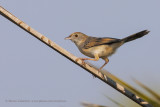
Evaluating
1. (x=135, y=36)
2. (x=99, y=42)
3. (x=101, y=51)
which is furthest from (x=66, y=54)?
(x=99, y=42)

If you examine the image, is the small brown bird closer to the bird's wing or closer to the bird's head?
the bird's wing

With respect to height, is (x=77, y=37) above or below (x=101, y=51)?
above

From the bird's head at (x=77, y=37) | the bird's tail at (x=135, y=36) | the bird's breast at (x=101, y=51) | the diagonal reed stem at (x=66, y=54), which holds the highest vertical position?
the bird's head at (x=77, y=37)

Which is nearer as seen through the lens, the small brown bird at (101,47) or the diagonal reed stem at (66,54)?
the diagonal reed stem at (66,54)

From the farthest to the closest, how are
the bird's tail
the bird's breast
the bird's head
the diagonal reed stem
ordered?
the bird's head < the bird's breast < the bird's tail < the diagonal reed stem

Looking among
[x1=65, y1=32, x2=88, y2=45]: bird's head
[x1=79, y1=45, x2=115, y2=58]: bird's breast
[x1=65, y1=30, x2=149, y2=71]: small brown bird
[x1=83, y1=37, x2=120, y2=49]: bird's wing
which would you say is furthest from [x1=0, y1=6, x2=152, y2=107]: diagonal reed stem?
[x1=65, y1=32, x2=88, y2=45]: bird's head

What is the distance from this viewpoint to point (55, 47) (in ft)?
6.57

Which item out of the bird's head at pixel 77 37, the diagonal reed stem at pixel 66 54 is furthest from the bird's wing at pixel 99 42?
the diagonal reed stem at pixel 66 54

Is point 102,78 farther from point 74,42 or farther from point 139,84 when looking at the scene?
point 74,42

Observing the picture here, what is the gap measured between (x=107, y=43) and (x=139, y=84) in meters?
2.68

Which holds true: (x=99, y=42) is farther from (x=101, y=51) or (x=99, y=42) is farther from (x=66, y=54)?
(x=66, y=54)

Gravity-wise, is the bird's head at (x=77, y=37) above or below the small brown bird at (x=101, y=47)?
above

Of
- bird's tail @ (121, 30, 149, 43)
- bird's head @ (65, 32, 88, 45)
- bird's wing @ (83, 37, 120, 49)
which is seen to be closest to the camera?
bird's tail @ (121, 30, 149, 43)

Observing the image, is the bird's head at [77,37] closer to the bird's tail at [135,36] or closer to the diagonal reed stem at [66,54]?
the bird's tail at [135,36]
